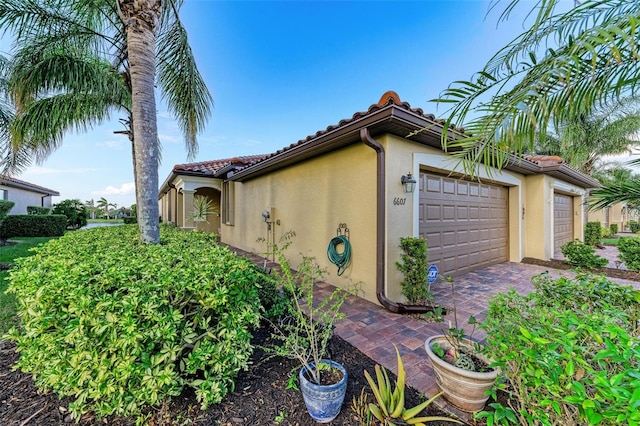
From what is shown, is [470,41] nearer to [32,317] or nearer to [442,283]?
[442,283]

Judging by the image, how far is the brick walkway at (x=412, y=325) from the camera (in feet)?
8.65

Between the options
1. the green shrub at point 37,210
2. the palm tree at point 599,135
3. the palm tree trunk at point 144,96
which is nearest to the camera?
the palm tree trunk at point 144,96

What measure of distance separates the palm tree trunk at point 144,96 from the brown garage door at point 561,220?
1246 centimetres

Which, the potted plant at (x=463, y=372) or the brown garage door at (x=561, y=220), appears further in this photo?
the brown garage door at (x=561, y=220)

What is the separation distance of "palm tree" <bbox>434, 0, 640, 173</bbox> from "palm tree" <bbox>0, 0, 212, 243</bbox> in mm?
3946

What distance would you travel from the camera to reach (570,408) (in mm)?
1418

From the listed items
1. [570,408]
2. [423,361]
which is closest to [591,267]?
[423,361]

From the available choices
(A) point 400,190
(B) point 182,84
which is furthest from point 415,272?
(B) point 182,84

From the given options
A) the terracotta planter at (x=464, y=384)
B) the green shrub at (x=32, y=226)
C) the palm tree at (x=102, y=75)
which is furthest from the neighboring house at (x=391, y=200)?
the green shrub at (x=32, y=226)

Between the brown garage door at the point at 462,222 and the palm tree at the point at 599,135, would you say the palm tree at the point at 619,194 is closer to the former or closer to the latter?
the brown garage door at the point at 462,222

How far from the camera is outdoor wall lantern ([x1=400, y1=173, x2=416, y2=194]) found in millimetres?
4512

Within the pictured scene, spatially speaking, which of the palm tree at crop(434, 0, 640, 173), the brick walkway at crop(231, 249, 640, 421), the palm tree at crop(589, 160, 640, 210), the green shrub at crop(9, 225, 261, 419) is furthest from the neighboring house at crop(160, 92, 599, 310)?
the green shrub at crop(9, 225, 261, 419)

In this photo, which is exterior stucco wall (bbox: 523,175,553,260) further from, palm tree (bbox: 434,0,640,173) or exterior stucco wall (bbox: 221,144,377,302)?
palm tree (bbox: 434,0,640,173)

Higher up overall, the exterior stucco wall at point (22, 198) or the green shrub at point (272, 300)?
the exterior stucco wall at point (22, 198)
